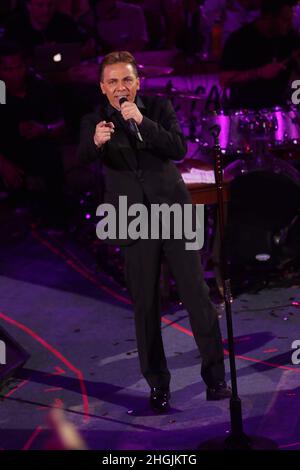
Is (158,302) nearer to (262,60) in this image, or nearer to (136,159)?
(136,159)

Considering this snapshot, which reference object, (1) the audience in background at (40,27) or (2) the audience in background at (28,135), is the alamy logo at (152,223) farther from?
(1) the audience in background at (40,27)

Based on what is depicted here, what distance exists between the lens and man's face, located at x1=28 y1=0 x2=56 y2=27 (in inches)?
359

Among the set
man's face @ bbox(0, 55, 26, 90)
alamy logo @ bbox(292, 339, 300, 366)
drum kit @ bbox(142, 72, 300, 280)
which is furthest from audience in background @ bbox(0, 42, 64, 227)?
alamy logo @ bbox(292, 339, 300, 366)

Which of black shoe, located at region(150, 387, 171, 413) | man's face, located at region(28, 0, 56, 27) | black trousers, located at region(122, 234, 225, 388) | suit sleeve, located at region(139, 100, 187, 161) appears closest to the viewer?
suit sleeve, located at region(139, 100, 187, 161)

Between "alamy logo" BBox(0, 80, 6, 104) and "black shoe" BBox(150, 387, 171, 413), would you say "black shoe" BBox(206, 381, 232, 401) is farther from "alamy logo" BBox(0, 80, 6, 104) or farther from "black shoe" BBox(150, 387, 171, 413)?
"alamy logo" BBox(0, 80, 6, 104)

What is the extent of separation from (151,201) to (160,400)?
105cm

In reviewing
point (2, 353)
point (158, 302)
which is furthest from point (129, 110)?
point (2, 353)

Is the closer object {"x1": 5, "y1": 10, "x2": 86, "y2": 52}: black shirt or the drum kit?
the drum kit

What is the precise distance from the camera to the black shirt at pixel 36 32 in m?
9.16

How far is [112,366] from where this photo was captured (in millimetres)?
5445

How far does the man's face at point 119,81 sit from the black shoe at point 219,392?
1.57m

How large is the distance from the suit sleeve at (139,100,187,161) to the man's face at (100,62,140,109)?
17 centimetres

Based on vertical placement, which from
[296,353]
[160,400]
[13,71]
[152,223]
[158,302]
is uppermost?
[13,71]

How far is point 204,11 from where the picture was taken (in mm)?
9703
